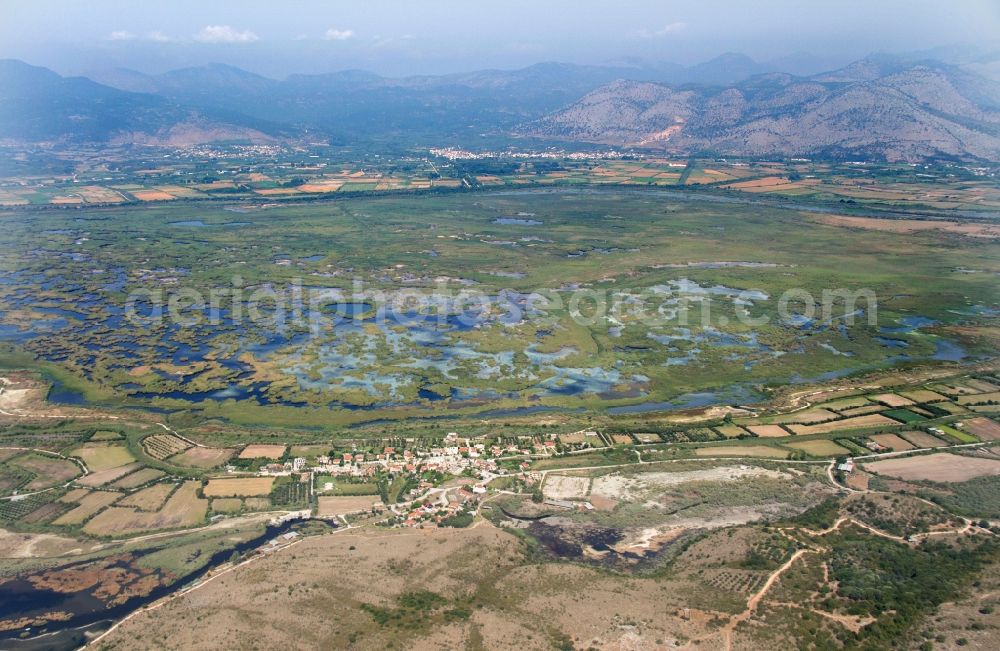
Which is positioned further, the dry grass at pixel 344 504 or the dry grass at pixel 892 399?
the dry grass at pixel 892 399

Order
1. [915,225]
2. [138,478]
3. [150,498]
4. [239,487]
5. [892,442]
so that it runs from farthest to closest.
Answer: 1. [915,225]
2. [892,442]
3. [138,478]
4. [239,487]
5. [150,498]

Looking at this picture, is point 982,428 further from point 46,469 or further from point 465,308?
point 46,469

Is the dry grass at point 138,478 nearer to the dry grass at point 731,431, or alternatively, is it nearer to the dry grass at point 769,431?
the dry grass at point 731,431

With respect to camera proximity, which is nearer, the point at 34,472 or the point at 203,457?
the point at 34,472

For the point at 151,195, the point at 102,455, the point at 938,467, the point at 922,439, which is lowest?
the point at 102,455

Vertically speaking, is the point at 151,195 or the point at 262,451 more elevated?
the point at 151,195

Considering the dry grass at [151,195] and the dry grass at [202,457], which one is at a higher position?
the dry grass at [151,195]

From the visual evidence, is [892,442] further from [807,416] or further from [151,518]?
[151,518]

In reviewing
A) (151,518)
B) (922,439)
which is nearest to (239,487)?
(151,518)

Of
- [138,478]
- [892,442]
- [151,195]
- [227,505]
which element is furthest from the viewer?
[151,195]

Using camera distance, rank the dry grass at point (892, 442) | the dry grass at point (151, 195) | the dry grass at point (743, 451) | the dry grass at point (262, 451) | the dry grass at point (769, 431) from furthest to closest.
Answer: the dry grass at point (151, 195) < the dry grass at point (769, 431) < the dry grass at point (892, 442) < the dry grass at point (743, 451) < the dry grass at point (262, 451)

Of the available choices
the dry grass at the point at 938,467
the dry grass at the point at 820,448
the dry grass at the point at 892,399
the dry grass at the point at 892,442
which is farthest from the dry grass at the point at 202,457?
the dry grass at the point at 892,399

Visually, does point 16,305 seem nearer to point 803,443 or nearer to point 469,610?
point 469,610
